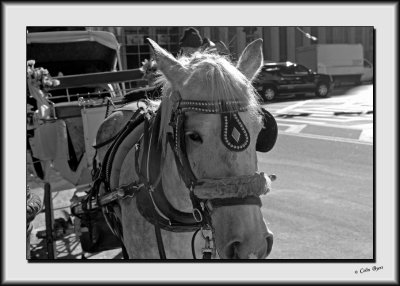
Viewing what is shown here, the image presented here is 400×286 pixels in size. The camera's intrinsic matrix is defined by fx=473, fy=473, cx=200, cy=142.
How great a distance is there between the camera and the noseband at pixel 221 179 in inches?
80.0

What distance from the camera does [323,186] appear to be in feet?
23.9

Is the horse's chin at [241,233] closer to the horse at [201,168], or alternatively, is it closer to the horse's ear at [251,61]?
the horse at [201,168]

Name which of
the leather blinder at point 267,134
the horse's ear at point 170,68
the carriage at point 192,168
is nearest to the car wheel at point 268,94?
the carriage at point 192,168

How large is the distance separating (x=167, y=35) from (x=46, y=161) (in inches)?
73.4

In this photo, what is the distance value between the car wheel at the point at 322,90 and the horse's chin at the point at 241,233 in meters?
10.1

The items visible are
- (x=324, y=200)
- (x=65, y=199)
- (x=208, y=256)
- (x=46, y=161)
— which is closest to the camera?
(x=208, y=256)

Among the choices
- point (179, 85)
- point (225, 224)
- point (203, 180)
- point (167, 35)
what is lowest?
point (225, 224)

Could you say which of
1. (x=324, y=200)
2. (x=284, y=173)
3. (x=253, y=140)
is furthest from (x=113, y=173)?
(x=284, y=173)

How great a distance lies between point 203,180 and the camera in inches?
82.0

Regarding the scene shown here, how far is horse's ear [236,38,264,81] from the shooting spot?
2.47 meters

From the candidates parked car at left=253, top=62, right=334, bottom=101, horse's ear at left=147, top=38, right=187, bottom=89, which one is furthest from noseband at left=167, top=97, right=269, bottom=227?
parked car at left=253, top=62, right=334, bottom=101

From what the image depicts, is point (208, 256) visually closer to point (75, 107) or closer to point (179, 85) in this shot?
point (179, 85)

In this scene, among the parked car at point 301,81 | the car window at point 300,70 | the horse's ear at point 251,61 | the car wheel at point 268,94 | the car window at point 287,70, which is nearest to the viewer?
the horse's ear at point 251,61

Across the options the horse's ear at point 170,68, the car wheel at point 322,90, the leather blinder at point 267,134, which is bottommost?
the car wheel at point 322,90
